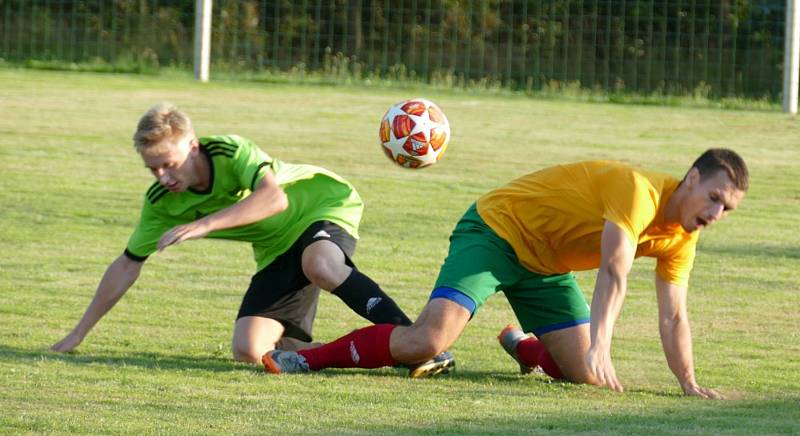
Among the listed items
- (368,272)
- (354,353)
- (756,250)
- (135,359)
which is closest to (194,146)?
(135,359)

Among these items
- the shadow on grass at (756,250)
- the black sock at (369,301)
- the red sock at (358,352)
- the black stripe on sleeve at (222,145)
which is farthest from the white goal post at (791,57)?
the black stripe on sleeve at (222,145)

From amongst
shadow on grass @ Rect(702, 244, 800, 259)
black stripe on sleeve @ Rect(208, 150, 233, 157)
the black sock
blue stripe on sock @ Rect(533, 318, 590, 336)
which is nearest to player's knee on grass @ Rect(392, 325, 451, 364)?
the black sock

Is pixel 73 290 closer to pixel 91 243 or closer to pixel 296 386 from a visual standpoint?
pixel 91 243

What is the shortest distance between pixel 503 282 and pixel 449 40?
22.4 meters

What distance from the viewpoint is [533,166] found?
1850 cm

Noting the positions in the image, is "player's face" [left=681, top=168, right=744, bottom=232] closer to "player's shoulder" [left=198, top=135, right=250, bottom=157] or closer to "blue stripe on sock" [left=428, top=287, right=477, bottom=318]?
"blue stripe on sock" [left=428, top=287, right=477, bottom=318]

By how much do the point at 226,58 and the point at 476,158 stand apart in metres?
12.0

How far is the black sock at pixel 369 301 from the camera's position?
768 centimetres

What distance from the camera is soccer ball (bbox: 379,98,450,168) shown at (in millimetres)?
10359

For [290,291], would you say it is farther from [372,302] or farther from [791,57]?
[791,57]

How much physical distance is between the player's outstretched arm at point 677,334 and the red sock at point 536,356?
2.33 feet

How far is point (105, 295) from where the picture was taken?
7.79 m

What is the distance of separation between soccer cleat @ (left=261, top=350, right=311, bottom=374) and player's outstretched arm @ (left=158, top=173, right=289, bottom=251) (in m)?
0.75

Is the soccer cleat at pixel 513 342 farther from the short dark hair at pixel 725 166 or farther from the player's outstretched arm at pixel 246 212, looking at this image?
the short dark hair at pixel 725 166
